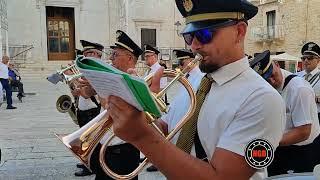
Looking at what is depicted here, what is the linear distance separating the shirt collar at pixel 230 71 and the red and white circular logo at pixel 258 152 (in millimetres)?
311

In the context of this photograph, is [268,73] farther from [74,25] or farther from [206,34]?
[74,25]

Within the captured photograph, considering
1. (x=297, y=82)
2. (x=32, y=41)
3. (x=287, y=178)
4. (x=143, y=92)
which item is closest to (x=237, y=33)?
(x=143, y=92)

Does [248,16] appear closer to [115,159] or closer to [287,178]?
[287,178]

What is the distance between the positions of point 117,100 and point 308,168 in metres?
2.44

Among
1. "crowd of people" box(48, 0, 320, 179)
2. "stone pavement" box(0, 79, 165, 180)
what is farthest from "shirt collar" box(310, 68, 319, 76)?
"crowd of people" box(48, 0, 320, 179)

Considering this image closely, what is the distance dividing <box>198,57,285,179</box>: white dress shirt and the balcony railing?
104 feet

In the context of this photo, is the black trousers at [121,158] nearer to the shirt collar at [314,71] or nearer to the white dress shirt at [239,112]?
the white dress shirt at [239,112]

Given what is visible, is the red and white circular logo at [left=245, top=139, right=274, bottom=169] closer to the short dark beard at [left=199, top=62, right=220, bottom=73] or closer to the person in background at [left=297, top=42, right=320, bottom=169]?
the short dark beard at [left=199, top=62, right=220, bottom=73]

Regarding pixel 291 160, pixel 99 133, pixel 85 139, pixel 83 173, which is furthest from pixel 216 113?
pixel 83 173

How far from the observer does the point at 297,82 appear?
3.19 m

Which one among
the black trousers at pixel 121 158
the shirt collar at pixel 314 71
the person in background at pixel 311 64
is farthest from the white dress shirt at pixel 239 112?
the shirt collar at pixel 314 71

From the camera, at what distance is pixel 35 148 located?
680 centimetres

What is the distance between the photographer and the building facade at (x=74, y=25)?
99.0 feet

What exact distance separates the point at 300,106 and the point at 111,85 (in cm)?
224
